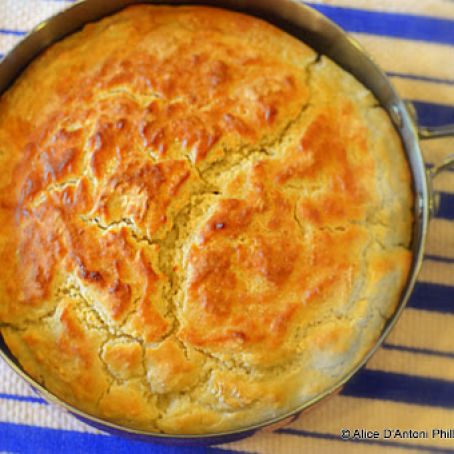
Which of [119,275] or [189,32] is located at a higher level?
[189,32]

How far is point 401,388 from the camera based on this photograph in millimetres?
1983

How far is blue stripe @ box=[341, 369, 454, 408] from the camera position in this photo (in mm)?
1973

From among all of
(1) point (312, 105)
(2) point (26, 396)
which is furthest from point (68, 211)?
(1) point (312, 105)

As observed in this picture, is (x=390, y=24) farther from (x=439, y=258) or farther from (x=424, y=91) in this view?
(x=439, y=258)

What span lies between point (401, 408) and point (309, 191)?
2.43 feet

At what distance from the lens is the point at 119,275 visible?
5.57ft

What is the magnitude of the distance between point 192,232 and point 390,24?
1.11 m

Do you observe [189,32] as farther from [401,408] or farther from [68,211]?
[401,408]

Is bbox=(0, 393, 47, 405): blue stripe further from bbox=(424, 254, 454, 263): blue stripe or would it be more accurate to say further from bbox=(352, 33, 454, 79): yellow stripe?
bbox=(352, 33, 454, 79): yellow stripe

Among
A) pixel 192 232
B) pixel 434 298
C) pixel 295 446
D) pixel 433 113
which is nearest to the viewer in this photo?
pixel 192 232

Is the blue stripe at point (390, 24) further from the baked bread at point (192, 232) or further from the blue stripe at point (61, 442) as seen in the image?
the blue stripe at point (61, 442)

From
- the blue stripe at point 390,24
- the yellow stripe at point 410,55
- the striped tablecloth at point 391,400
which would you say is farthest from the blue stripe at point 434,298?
the blue stripe at point 390,24

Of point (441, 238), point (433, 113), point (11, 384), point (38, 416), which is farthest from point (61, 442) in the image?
point (433, 113)

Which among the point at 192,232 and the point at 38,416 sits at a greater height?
the point at 192,232
